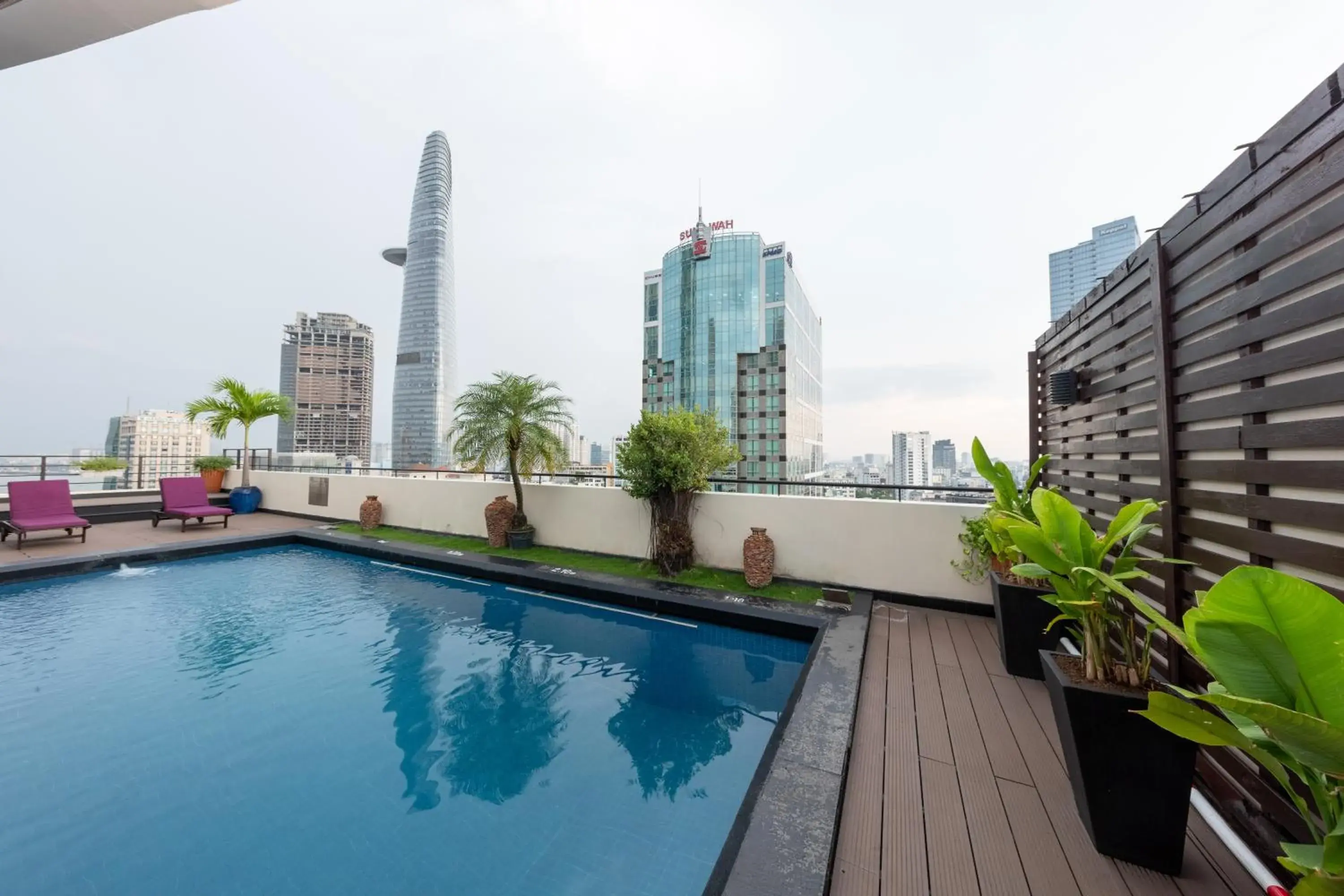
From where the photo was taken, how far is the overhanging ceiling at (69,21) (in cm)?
248

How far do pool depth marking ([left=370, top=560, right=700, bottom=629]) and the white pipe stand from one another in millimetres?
3056

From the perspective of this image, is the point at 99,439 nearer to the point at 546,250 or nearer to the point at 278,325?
the point at 278,325

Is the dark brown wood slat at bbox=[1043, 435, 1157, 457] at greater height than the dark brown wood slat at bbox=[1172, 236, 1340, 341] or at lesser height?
lesser

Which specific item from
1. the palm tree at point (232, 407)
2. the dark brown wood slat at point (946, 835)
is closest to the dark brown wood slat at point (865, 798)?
the dark brown wood slat at point (946, 835)

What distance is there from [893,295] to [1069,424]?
12.0 m

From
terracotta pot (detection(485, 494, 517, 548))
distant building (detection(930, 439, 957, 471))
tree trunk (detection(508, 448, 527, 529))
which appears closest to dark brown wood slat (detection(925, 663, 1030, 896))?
tree trunk (detection(508, 448, 527, 529))

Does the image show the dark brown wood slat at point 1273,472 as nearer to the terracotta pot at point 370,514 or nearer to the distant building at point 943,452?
the terracotta pot at point 370,514

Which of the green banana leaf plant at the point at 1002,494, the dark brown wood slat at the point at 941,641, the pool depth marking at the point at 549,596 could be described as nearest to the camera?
the green banana leaf plant at the point at 1002,494

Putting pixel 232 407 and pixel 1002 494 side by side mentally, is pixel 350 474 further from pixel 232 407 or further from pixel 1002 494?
pixel 1002 494

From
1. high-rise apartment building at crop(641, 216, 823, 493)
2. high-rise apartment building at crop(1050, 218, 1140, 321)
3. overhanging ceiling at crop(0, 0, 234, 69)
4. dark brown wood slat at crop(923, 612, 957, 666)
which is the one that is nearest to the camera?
overhanging ceiling at crop(0, 0, 234, 69)

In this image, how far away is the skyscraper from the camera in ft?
131

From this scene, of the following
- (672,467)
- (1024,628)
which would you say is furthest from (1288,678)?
(672,467)

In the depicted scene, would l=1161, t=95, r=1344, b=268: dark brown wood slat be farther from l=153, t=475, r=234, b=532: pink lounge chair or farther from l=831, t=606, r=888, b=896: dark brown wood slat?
l=153, t=475, r=234, b=532: pink lounge chair

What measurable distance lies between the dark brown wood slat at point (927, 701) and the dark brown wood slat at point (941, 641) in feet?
0.10
